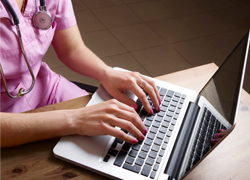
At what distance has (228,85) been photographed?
837mm

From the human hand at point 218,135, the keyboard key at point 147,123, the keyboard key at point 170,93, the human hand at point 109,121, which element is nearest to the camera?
the human hand at point 218,135

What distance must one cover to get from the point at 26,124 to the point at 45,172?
140mm

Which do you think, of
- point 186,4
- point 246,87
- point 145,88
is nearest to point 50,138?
point 145,88

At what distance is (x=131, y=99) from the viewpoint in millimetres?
922

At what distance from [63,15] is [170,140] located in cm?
58

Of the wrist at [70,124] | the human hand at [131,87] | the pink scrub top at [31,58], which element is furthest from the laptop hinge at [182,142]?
the pink scrub top at [31,58]

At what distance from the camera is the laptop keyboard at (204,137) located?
0.72 m

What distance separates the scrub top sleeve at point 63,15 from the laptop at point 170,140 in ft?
1.02

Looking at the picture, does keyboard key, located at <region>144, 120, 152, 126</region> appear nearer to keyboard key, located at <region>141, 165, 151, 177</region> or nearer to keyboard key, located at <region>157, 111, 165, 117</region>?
keyboard key, located at <region>157, 111, 165, 117</region>

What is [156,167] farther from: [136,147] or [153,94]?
[153,94]

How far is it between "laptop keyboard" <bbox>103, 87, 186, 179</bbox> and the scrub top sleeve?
402mm

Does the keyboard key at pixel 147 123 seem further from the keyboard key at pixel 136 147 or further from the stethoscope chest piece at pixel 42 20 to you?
the stethoscope chest piece at pixel 42 20

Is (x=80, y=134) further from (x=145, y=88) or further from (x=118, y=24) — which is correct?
(x=118, y=24)

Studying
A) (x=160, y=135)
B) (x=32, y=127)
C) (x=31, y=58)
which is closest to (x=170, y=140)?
(x=160, y=135)
